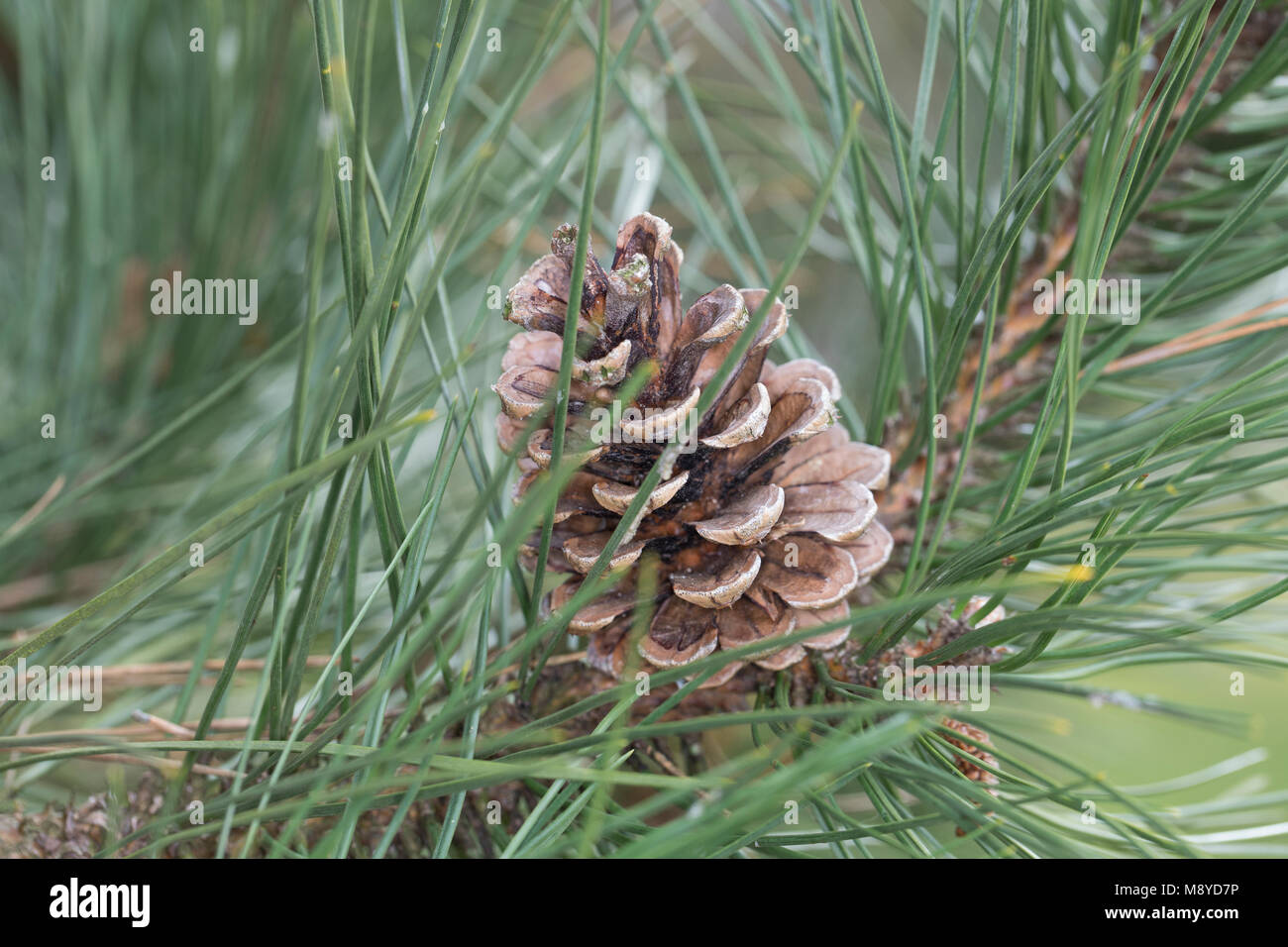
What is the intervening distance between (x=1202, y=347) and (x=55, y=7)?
620mm

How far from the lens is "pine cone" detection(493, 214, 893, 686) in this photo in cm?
28

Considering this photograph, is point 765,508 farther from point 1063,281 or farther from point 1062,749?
point 1062,749

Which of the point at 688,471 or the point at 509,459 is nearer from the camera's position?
the point at 509,459

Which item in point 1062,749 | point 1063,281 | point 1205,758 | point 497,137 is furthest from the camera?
point 1205,758

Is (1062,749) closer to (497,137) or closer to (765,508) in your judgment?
(765,508)

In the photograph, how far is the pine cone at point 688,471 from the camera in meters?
0.28

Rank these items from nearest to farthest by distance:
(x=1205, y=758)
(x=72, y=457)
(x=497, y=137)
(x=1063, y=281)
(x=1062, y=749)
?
(x=497, y=137) → (x=1063, y=281) → (x=72, y=457) → (x=1062, y=749) → (x=1205, y=758)

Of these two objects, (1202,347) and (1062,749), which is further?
(1062,749)

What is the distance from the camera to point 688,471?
0.98ft

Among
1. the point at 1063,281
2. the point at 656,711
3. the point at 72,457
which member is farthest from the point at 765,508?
the point at 72,457

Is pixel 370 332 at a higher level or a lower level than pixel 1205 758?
higher

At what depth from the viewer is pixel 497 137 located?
0.76 feet
